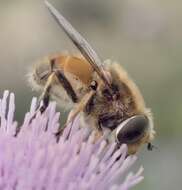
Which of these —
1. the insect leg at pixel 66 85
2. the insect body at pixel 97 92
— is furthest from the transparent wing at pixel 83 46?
the insect leg at pixel 66 85

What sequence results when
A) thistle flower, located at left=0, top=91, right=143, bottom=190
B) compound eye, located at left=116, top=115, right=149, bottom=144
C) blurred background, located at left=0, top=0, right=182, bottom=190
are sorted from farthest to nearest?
blurred background, located at left=0, top=0, right=182, bottom=190
compound eye, located at left=116, top=115, right=149, bottom=144
thistle flower, located at left=0, top=91, right=143, bottom=190

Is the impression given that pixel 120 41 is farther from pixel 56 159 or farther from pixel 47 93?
pixel 56 159

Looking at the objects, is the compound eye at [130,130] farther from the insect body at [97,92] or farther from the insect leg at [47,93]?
the insect leg at [47,93]

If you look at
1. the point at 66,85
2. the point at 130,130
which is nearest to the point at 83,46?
the point at 66,85

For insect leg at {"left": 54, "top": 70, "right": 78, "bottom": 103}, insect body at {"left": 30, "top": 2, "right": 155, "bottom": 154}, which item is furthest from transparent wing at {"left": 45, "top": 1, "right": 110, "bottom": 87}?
insect leg at {"left": 54, "top": 70, "right": 78, "bottom": 103}

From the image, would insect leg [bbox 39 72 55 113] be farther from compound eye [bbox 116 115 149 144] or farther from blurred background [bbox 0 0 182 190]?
blurred background [bbox 0 0 182 190]

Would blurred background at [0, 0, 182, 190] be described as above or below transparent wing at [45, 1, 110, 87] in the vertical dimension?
above

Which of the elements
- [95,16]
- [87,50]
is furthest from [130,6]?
[87,50]

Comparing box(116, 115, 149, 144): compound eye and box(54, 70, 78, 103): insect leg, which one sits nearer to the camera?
box(116, 115, 149, 144): compound eye
